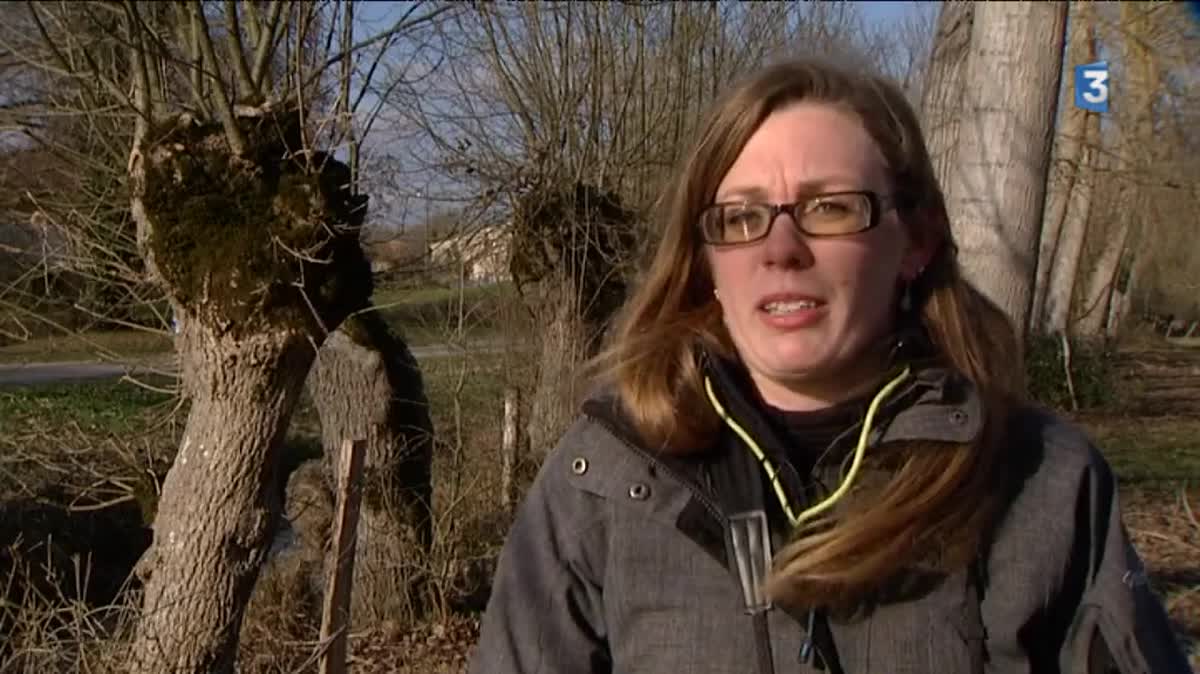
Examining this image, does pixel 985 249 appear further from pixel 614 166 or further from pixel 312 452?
pixel 312 452

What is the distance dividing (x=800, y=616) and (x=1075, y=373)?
64.5ft

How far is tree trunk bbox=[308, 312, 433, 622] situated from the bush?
12274 millimetres

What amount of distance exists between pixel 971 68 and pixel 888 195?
247cm

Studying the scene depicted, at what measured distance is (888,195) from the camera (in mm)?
1986

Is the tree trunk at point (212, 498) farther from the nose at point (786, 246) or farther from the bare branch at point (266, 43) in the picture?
the nose at point (786, 246)

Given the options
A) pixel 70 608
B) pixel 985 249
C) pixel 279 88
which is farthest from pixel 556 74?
pixel 985 249

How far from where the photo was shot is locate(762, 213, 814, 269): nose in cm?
193

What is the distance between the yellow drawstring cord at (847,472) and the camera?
73.7 inches

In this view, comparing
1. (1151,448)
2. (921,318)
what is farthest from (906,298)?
(1151,448)

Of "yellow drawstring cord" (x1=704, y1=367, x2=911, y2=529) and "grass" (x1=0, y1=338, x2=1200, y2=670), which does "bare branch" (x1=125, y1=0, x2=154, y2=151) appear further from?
"yellow drawstring cord" (x1=704, y1=367, x2=911, y2=529)

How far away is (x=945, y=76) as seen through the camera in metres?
5.33

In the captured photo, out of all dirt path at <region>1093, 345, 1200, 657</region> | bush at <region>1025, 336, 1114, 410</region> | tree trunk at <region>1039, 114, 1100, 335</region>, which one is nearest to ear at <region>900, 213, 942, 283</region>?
dirt path at <region>1093, 345, 1200, 657</region>

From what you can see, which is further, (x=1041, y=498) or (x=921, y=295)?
(x=921, y=295)

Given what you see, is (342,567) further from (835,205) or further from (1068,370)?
(1068,370)
